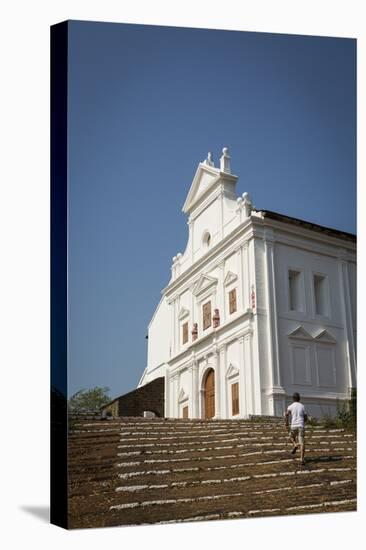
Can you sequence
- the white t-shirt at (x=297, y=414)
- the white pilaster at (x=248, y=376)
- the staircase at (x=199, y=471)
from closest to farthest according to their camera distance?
the staircase at (x=199, y=471) → the white t-shirt at (x=297, y=414) → the white pilaster at (x=248, y=376)

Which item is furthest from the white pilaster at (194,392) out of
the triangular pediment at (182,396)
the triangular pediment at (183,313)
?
the triangular pediment at (183,313)

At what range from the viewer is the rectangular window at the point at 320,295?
721 inches

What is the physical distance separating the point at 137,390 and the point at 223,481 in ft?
6.49

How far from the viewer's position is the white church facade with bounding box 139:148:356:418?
17464 mm

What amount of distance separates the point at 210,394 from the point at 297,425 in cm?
189

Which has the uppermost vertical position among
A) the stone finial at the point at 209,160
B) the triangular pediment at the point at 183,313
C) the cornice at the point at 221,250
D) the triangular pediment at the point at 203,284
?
the stone finial at the point at 209,160

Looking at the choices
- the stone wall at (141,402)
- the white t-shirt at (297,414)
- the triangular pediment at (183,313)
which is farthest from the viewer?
the triangular pediment at (183,313)

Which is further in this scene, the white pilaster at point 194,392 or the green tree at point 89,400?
the white pilaster at point 194,392

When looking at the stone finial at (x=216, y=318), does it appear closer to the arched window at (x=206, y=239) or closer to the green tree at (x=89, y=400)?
the arched window at (x=206, y=239)

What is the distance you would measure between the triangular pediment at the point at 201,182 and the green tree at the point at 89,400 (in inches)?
154

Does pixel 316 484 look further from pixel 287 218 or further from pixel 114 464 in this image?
pixel 287 218

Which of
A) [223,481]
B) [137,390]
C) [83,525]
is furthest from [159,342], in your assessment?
[83,525]

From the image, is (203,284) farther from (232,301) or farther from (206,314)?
(232,301)

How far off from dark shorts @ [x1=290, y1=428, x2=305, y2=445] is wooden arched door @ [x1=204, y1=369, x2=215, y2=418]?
1600 mm
